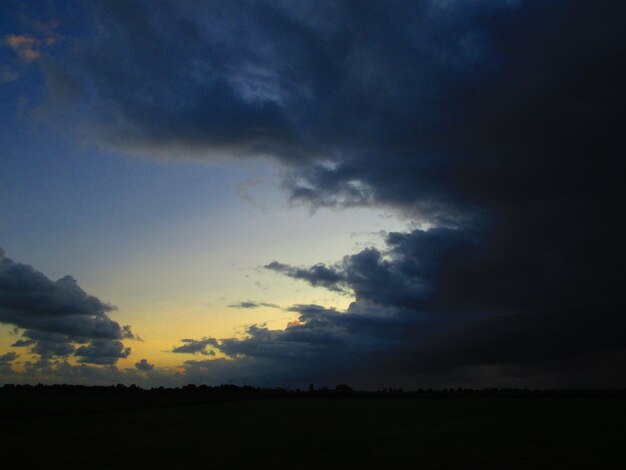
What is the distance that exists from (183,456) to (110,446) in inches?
402

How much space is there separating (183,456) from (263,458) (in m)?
6.05

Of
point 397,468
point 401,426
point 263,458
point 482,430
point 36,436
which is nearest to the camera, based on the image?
point 397,468

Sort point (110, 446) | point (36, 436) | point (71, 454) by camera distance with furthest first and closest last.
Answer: point (36, 436)
point (110, 446)
point (71, 454)

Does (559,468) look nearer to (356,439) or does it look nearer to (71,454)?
(356,439)

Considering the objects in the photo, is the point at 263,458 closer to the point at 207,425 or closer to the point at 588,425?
the point at 207,425

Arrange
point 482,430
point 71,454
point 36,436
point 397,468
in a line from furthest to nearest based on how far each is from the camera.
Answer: point 482,430 → point 36,436 → point 71,454 → point 397,468

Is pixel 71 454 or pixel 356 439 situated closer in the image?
pixel 71 454

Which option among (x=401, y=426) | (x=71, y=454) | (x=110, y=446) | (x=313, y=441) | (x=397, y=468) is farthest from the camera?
(x=401, y=426)

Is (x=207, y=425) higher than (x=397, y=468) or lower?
higher

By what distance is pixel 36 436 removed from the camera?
55.6 metres

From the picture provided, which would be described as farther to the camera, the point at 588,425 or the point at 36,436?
the point at 588,425

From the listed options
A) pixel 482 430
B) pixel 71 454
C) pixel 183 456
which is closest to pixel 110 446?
pixel 71 454

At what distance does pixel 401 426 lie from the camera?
65.7 m

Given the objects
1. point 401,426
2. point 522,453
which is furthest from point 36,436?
point 522,453
